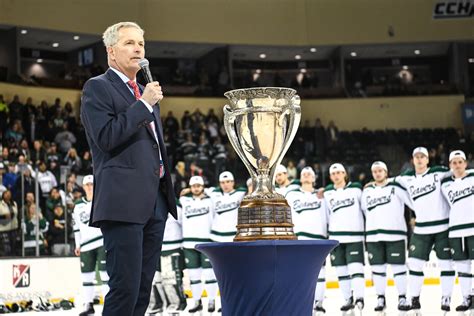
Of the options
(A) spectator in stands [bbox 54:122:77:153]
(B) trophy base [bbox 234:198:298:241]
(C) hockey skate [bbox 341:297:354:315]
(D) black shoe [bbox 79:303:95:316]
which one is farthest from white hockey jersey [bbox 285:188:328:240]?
(A) spectator in stands [bbox 54:122:77:153]

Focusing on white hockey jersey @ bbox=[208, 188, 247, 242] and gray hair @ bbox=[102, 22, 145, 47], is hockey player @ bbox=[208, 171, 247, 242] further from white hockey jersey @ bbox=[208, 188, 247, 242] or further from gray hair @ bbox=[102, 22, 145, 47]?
gray hair @ bbox=[102, 22, 145, 47]

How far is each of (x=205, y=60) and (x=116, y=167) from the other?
20217mm

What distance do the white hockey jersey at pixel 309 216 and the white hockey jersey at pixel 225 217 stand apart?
0.90 m

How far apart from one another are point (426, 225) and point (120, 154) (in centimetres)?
625

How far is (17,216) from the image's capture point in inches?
456

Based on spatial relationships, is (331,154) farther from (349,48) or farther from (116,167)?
(116,167)

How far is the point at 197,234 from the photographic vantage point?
10289 millimetres

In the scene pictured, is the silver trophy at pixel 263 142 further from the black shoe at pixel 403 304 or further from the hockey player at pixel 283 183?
the hockey player at pixel 283 183

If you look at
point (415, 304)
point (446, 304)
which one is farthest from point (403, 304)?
point (446, 304)

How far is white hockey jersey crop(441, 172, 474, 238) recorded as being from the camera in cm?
853

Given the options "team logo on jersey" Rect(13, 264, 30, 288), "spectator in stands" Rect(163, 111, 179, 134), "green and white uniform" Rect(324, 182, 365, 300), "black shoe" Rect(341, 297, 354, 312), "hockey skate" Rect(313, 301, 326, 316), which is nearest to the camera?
"hockey skate" Rect(313, 301, 326, 316)

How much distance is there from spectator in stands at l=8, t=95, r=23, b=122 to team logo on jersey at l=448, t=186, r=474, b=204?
1132cm

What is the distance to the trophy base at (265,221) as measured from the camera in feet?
10.9

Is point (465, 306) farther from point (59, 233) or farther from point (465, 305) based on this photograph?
point (59, 233)
